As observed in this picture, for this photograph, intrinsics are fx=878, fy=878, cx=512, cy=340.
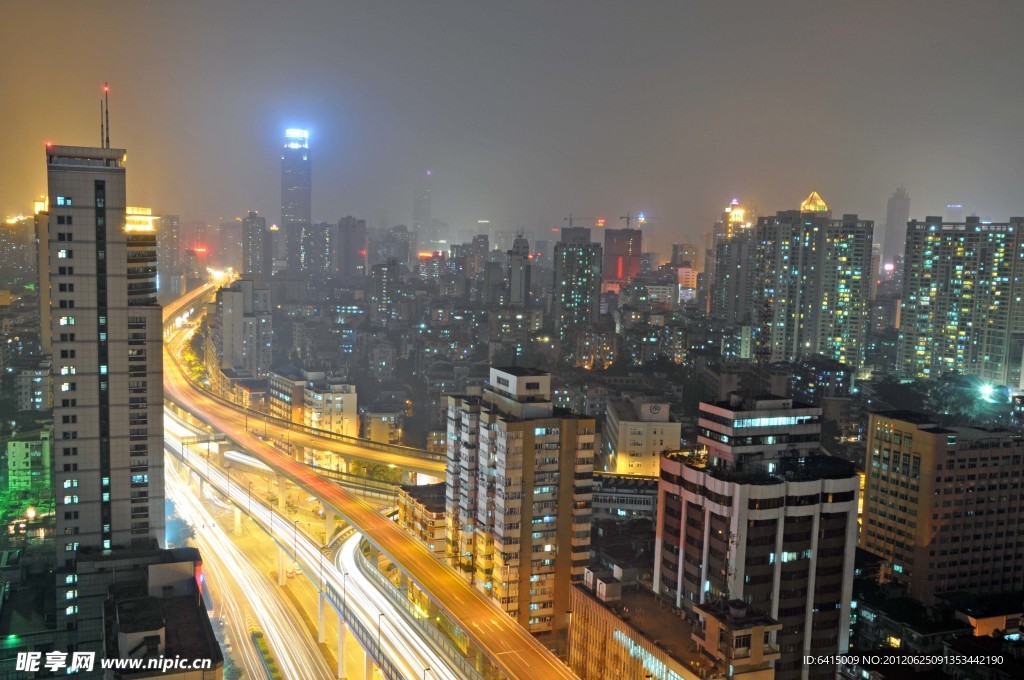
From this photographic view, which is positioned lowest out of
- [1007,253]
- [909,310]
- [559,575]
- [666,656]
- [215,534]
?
[215,534]

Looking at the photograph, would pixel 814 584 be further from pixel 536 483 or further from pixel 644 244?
pixel 644 244

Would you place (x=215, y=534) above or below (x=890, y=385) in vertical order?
below

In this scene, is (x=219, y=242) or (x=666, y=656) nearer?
(x=666, y=656)

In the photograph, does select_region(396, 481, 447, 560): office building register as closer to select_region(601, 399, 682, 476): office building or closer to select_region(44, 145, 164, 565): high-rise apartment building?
select_region(44, 145, 164, 565): high-rise apartment building

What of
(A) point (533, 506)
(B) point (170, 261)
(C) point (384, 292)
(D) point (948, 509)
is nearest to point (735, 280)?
(C) point (384, 292)

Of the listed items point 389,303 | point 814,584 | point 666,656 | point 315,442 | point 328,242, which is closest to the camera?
point 666,656

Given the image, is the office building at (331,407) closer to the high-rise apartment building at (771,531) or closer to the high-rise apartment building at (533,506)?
the high-rise apartment building at (533,506)

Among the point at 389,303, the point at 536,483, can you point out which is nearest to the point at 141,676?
the point at 536,483

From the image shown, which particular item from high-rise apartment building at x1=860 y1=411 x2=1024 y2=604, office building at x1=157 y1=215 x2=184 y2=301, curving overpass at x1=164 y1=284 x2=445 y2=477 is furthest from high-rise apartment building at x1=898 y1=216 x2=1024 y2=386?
office building at x1=157 y1=215 x2=184 y2=301

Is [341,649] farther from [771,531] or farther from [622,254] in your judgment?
[622,254]
